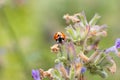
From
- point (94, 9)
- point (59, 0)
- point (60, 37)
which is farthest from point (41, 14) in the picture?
point (60, 37)

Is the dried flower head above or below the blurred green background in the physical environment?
below

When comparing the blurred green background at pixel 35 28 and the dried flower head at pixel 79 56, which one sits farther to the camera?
the blurred green background at pixel 35 28

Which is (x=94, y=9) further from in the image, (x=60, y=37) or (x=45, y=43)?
(x=60, y=37)

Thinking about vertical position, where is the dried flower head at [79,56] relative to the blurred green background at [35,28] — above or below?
below

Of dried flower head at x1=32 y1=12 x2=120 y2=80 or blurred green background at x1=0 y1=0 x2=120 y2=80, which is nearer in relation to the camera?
dried flower head at x1=32 y1=12 x2=120 y2=80

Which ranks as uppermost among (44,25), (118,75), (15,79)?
(44,25)

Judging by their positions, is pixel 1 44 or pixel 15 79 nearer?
pixel 15 79

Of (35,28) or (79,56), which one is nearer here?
(79,56)

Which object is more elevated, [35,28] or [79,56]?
[35,28]
